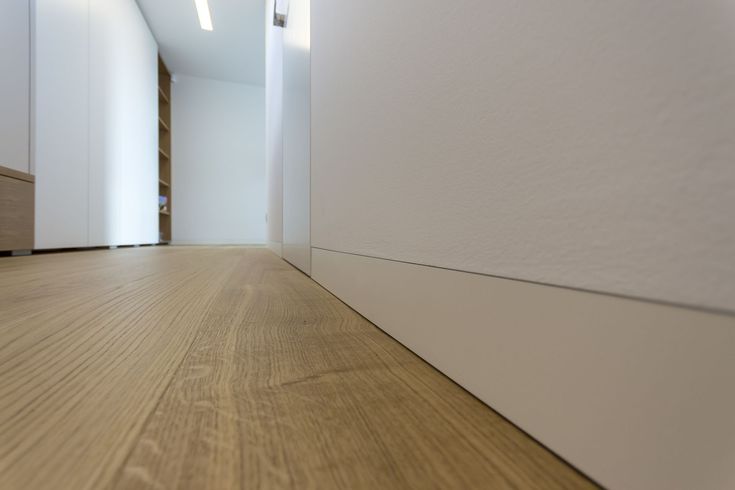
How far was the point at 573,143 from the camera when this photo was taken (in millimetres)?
239

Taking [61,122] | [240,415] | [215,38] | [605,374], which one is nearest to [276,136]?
[61,122]

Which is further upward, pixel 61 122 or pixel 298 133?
pixel 61 122

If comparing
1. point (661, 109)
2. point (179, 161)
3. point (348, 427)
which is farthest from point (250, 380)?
point (179, 161)

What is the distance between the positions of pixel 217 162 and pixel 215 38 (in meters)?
1.85

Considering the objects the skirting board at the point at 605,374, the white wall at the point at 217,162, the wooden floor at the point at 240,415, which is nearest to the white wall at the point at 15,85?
the wooden floor at the point at 240,415

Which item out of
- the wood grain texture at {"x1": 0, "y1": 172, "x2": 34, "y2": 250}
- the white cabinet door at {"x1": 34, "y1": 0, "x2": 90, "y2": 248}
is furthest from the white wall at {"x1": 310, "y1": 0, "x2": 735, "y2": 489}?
the white cabinet door at {"x1": 34, "y1": 0, "x2": 90, "y2": 248}

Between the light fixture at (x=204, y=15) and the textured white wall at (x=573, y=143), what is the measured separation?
4.71 metres

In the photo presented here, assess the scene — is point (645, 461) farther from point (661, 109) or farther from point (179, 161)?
point (179, 161)

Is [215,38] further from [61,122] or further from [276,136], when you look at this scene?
[276,136]

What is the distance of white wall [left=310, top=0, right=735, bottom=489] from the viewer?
166mm

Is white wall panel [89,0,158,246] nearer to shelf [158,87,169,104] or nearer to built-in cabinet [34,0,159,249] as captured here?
built-in cabinet [34,0,159,249]

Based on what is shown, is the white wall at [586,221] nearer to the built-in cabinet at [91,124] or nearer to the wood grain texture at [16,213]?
the wood grain texture at [16,213]

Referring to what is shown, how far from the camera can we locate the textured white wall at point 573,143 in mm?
167

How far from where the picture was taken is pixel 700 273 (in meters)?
0.17
